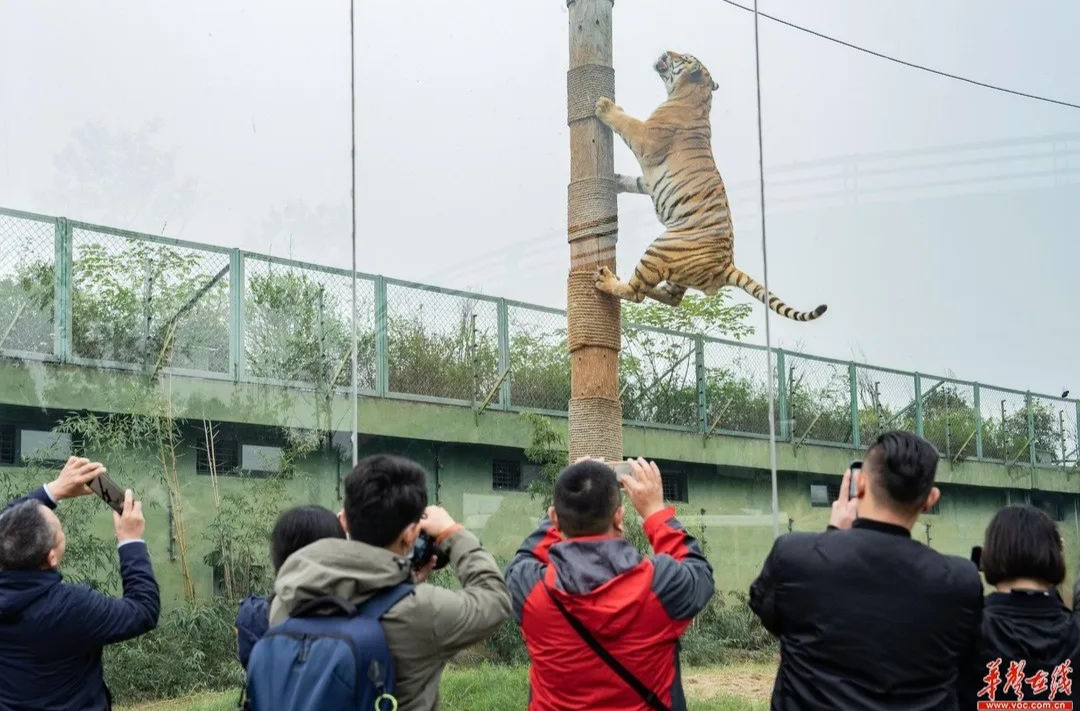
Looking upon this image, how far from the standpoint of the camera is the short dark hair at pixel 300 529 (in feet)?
8.36

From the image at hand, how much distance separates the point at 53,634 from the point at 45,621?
4 centimetres

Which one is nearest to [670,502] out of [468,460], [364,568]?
[468,460]

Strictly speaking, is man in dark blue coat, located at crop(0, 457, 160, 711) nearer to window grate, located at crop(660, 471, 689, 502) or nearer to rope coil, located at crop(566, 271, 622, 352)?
rope coil, located at crop(566, 271, 622, 352)

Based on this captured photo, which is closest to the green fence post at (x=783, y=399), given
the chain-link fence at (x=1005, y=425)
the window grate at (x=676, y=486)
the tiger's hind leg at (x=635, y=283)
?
the window grate at (x=676, y=486)

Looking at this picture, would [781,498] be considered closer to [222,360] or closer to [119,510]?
[222,360]

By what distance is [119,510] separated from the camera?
2768mm

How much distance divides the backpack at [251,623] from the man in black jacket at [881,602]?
1.16m

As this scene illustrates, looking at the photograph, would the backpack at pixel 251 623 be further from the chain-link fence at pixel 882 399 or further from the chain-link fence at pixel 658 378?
the chain-link fence at pixel 882 399

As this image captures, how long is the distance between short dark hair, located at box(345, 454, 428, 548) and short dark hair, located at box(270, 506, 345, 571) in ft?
1.29

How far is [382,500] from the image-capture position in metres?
2.14

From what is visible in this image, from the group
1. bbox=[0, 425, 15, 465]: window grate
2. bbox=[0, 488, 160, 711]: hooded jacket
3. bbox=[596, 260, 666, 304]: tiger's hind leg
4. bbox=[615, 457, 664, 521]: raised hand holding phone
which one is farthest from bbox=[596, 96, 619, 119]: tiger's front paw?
bbox=[0, 488, 160, 711]: hooded jacket

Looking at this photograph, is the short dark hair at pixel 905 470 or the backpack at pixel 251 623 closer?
the short dark hair at pixel 905 470

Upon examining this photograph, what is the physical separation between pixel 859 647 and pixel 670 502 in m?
4.61

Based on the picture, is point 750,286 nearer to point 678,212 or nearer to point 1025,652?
point 678,212
